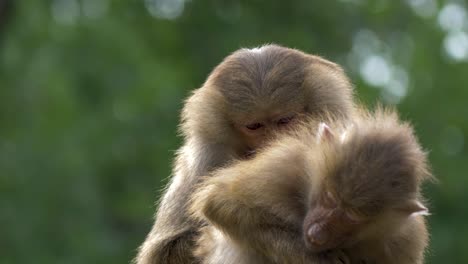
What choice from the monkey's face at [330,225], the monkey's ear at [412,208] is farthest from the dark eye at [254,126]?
the monkey's ear at [412,208]

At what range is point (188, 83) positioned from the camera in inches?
711

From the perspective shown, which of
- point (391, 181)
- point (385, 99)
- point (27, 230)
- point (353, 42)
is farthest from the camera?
point (353, 42)

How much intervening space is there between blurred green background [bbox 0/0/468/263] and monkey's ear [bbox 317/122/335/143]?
972 cm

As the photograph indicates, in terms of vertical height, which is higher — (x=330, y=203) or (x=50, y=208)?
(x=330, y=203)

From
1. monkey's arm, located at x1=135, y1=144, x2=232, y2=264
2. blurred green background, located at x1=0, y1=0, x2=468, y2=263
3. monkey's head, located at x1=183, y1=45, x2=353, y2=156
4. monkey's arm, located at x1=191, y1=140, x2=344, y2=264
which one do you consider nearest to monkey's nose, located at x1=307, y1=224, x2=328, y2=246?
monkey's arm, located at x1=191, y1=140, x2=344, y2=264

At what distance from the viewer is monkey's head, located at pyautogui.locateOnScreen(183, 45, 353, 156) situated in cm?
657

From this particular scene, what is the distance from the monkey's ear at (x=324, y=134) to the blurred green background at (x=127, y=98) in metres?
9.72

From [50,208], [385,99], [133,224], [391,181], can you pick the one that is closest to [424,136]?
[385,99]

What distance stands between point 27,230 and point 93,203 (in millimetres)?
1101

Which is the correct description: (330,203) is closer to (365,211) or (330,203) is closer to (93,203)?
(365,211)

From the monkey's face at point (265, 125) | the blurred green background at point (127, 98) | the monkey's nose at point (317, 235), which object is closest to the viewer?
the monkey's nose at point (317, 235)

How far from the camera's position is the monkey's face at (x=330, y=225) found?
5453 millimetres

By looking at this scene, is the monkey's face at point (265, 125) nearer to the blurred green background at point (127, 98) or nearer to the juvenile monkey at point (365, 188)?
the juvenile monkey at point (365, 188)

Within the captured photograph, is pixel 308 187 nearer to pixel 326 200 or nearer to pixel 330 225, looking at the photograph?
pixel 326 200
